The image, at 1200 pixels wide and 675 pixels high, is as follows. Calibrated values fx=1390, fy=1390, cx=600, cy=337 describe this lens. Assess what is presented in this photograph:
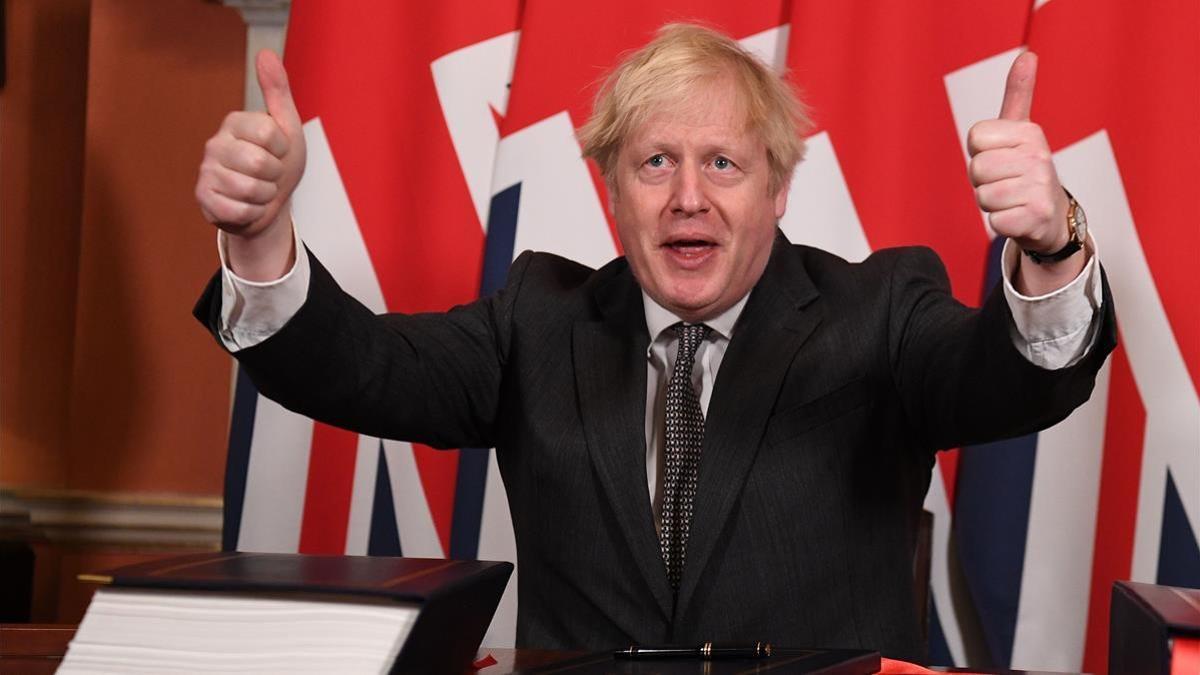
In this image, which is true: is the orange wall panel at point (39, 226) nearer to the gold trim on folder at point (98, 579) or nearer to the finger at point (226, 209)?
the finger at point (226, 209)

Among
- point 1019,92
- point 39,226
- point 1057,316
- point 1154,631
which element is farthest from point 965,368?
point 39,226

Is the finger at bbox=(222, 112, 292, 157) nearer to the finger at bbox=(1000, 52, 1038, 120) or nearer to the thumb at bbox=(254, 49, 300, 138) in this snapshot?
the thumb at bbox=(254, 49, 300, 138)

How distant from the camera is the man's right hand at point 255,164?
113cm

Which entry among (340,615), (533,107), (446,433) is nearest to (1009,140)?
(340,615)

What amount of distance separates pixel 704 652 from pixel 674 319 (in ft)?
2.18

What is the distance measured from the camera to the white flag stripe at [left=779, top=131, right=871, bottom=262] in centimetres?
212

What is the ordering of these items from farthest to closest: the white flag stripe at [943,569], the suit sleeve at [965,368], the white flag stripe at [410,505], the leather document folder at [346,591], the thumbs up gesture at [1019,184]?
1. the white flag stripe at [410,505]
2. the white flag stripe at [943,569]
3. the suit sleeve at [965,368]
4. the thumbs up gesture at [1019,184]
5. the leather document folder at [346,591]

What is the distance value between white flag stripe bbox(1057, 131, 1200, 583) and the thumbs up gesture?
0.95m

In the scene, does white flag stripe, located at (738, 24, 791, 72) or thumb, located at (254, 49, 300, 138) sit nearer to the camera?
thumb, located at (254, 49, 300, 138)

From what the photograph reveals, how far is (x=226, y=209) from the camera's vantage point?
1144 mm

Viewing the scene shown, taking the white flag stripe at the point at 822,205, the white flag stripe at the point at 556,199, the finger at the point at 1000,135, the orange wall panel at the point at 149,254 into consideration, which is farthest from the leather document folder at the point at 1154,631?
the orange wall panel at the point at 149,254

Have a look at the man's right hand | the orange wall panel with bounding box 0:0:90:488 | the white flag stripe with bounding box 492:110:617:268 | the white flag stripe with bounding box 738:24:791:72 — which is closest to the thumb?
the man's right hand

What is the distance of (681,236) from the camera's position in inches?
59.6

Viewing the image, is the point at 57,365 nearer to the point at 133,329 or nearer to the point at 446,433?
the point at 133,329
